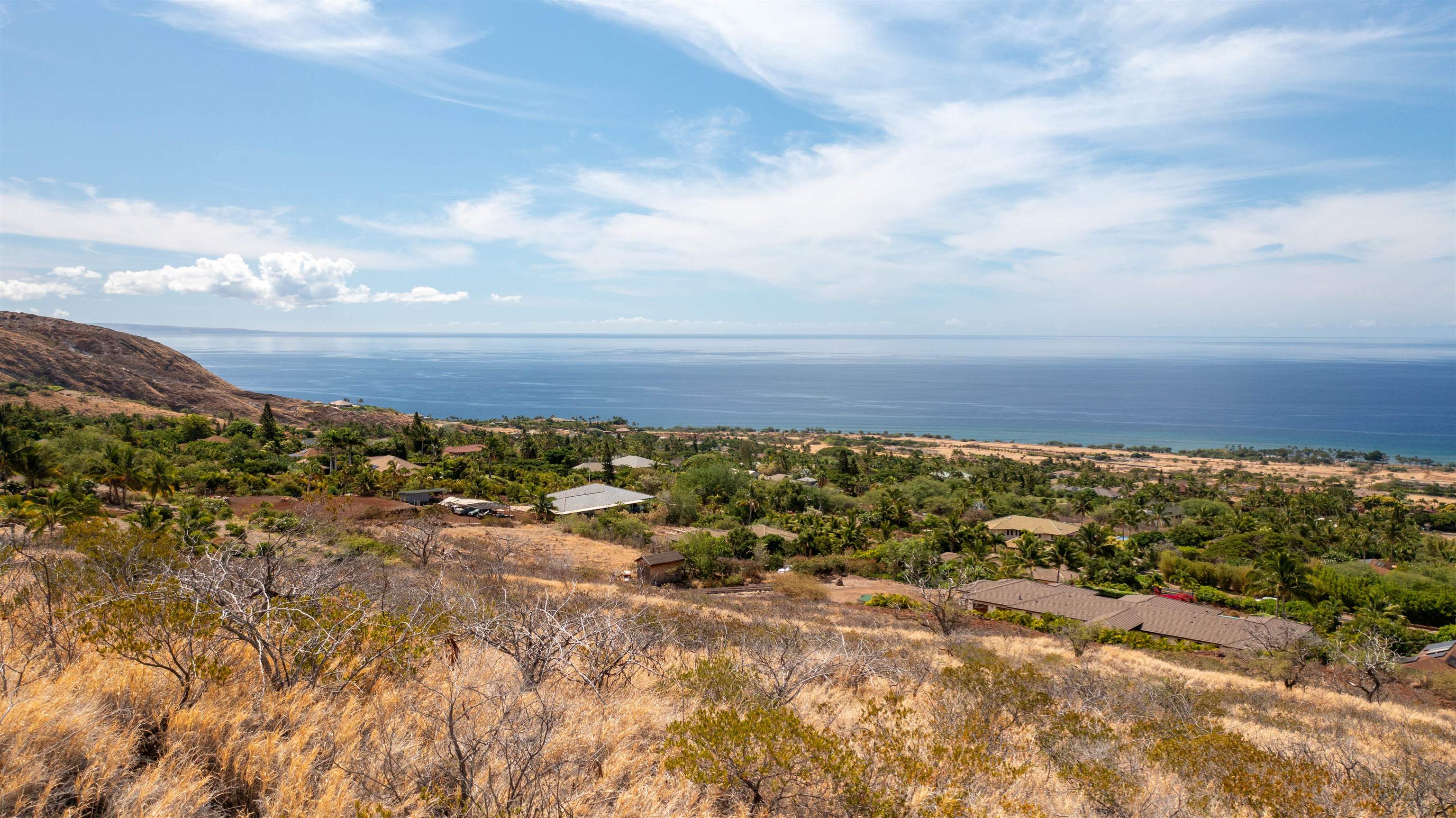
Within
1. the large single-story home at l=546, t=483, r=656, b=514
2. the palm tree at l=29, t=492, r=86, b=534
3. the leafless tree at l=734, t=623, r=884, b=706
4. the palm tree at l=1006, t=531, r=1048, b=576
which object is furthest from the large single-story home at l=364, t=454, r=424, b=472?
the palm tree at l=1006, t=531, r=1048, b=576

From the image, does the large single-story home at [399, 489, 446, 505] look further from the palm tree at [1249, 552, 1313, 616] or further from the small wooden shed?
the palm tree at [1249, 552, 1313, 616]

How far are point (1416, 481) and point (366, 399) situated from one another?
17331 centimetres

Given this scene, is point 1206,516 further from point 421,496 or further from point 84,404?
point 84,404

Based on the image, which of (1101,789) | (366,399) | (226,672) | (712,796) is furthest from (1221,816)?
(366,399)

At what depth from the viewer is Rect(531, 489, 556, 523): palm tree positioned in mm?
37938

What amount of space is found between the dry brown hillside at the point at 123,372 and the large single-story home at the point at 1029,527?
240 ft

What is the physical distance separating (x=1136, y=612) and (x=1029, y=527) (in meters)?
18.5

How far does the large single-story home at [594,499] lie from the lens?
1590 inches

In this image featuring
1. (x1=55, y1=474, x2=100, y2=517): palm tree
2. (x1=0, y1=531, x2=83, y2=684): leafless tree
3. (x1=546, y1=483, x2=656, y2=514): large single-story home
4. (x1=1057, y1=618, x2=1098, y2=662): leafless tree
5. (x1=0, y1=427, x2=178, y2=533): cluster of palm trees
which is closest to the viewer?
(x1=0, y1=531, x2=83, y2=684): leafless tree

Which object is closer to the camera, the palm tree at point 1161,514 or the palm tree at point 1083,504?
the palm tree at point 1161,514

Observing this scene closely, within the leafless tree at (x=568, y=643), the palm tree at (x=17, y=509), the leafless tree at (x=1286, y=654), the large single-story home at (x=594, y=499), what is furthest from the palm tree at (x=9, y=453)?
the leafless tree at (x=1286, y=654)

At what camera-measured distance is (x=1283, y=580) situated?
30.3m

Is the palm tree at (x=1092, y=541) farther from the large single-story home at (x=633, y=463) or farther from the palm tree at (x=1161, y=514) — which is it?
the large single-story home at (x=633, y=463)

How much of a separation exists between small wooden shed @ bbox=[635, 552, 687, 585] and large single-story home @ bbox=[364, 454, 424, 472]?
23.6 m
